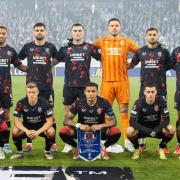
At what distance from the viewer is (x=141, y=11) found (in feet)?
127

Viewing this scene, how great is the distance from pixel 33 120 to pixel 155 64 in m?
2.07

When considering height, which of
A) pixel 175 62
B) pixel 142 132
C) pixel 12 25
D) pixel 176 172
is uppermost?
pixel 12 25

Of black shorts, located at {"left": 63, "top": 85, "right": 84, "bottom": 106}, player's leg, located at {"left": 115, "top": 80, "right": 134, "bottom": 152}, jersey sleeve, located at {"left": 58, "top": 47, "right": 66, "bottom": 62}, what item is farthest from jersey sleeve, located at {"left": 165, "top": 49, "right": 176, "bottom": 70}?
jersey sleeve, located at {"left": 58, "top": 47, "right": 66, "bottom": 62}

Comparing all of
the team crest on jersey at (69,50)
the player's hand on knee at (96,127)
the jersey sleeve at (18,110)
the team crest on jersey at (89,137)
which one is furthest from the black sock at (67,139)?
the team crest on jersey at (69,50)

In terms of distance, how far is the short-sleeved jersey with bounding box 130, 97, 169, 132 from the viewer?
5.63m

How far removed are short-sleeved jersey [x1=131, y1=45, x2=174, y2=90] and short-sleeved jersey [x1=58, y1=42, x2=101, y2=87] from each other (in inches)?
33.8

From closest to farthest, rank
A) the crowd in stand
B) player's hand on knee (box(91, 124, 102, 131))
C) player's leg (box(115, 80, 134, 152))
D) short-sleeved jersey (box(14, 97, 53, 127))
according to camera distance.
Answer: player's hand on knee (box(91, 124, 102, 131)) → short-sleeved jersey (box(14, 97, 53, 127)) → player's leg (box(115, 80, 134, 152)) → the crowd in stand

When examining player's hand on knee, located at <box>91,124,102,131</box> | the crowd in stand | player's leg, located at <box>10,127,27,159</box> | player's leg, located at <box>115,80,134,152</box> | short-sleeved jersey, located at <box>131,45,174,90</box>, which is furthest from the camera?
the crowd in stand

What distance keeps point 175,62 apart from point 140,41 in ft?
89.8

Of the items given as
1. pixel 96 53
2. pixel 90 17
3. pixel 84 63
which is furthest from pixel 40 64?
pixel 90 17

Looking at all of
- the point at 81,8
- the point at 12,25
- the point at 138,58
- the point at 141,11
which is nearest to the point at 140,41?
the point at 141,11

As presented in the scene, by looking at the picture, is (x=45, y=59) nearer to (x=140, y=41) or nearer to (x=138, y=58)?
(x=138, y=58)

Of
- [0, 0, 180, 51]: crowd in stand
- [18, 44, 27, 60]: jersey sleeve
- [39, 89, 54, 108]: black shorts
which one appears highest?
[0, 0, 180, 51]: crowd in stand

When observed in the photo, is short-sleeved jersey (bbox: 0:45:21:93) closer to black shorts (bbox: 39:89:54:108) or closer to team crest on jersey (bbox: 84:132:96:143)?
black shorts (bbox: 39:89:54:108)
